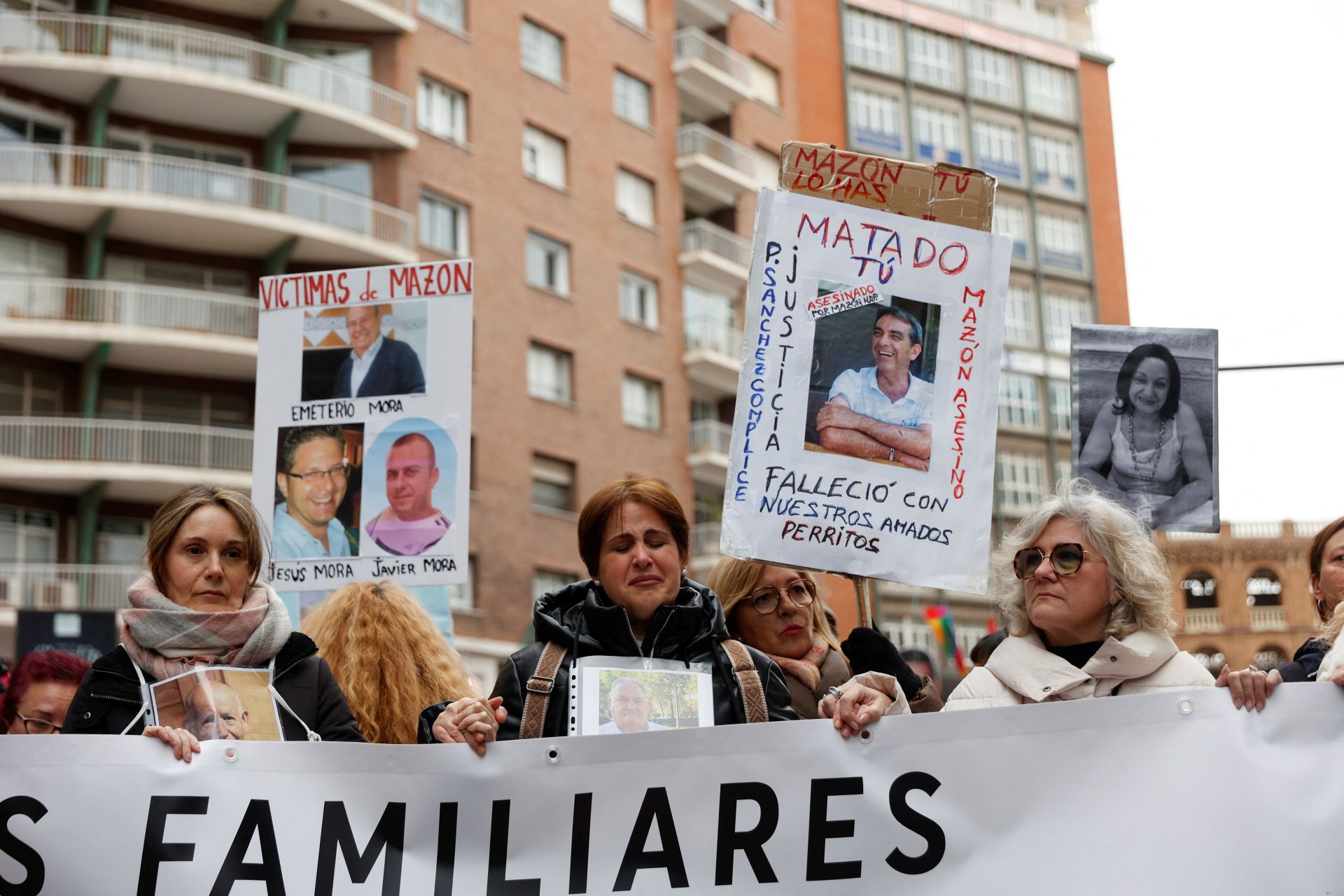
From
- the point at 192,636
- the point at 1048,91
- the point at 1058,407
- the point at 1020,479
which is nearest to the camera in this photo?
the point at 192,636

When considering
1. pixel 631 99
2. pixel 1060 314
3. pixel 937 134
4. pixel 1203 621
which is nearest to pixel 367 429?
pixel 631 99

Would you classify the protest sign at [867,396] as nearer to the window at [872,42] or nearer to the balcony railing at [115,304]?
the balcony railing at [115,304]

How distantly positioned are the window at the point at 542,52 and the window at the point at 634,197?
8.45 feet

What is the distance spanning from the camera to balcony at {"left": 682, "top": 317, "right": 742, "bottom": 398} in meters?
36.5

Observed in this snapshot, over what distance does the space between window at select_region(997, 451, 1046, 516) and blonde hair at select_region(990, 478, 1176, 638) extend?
43939mm

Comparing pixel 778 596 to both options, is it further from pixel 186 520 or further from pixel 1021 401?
pixel 1021 401

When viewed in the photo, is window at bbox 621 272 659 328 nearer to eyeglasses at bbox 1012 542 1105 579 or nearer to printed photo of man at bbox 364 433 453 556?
printed photo of man at bbox 364 433 453 556

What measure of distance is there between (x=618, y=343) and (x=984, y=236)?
2986 centimetres

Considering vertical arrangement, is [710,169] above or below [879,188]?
above

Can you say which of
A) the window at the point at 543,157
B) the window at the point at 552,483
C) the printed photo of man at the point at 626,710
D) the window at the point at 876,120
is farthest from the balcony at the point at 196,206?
the printed photo of man at the point at 626,710

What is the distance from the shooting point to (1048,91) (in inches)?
2067

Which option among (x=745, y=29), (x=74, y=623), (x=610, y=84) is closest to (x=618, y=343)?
(x=610, y=84)

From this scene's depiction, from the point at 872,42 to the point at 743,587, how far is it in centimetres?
4447

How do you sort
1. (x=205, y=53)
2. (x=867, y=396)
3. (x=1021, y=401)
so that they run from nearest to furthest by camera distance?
(x=867, y=396) → (x=205, y=53) → (x=1021, y=401)
